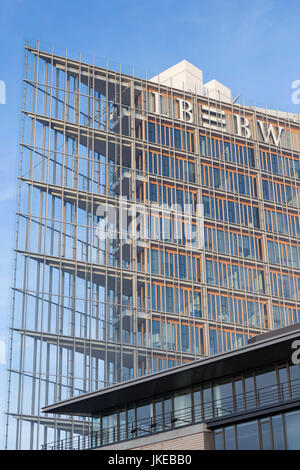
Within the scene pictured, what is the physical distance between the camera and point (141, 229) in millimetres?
97375

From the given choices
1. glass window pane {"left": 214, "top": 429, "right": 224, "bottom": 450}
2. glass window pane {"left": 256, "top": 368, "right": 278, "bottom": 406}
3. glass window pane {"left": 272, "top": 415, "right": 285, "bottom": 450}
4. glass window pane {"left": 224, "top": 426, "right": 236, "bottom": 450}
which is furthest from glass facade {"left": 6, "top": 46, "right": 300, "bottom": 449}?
glass window pane {"left": 272, "top": 415, "right": 285, "bottom": 450}

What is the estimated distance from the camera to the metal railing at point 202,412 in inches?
1636

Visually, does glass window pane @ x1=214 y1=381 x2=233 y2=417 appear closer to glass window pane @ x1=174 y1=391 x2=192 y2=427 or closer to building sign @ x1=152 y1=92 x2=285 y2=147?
glass window pane @ x1=174 y1=391 x2=192 y2=427

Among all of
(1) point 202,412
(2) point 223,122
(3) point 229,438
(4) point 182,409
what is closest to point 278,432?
(3) point 229,438

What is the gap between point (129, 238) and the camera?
315ft

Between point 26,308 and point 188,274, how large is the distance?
72.9 ft

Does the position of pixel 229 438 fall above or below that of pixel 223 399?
below

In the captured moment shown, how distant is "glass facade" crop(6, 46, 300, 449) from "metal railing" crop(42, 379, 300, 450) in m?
36.0

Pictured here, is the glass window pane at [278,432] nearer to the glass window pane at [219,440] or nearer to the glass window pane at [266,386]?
the glass window pane at [266,386]

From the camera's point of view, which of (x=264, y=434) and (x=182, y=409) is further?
(x=182, y=409)

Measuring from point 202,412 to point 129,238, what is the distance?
5263 cm

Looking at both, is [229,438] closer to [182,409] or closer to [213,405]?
[213,405]
